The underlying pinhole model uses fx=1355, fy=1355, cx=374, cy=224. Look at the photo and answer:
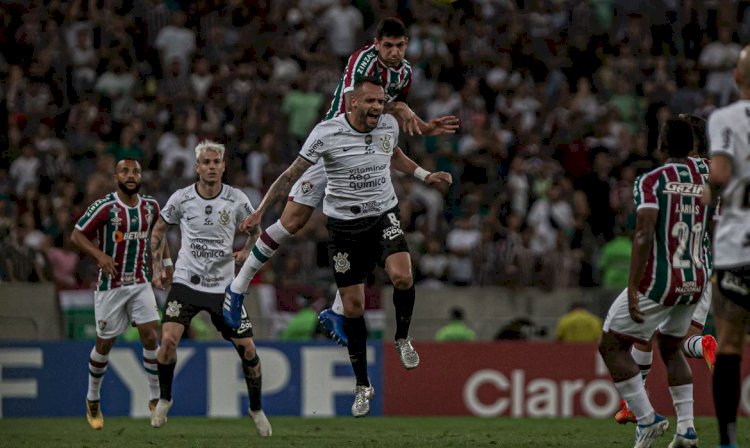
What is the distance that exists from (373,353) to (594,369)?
3.18 m

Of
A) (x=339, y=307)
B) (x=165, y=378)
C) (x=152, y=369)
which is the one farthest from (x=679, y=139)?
(x=152, y=369)

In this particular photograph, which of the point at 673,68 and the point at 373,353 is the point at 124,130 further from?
the point at 673,68

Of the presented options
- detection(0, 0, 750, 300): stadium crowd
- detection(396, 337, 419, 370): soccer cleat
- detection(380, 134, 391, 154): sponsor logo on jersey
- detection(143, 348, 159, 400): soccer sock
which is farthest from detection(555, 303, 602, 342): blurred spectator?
detection(380, 134, 391, 154): sponsor logo on jersey

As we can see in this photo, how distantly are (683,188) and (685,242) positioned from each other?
430 millimetres

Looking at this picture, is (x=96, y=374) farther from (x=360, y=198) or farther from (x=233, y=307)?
(x=360, y=198)

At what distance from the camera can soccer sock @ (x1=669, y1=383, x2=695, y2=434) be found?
1081 centimetres

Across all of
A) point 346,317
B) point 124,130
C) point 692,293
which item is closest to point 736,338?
point 692,293

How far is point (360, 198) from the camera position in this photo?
1261 centimetres

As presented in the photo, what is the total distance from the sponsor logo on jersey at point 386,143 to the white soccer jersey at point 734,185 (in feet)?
14.2

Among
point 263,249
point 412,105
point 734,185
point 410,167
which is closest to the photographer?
point 734,185

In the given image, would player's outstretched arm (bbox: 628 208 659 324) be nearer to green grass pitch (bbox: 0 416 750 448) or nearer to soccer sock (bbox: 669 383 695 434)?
soccer sock (bbox: 669 383 695 434)

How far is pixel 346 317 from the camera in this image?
12906mm

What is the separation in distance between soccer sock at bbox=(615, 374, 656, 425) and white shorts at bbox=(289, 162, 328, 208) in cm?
369

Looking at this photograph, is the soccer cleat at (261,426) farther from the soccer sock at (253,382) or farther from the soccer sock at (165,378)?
the soccer sock at (165,378)
